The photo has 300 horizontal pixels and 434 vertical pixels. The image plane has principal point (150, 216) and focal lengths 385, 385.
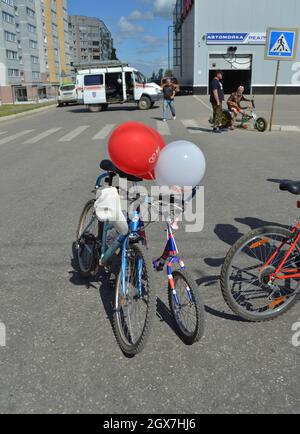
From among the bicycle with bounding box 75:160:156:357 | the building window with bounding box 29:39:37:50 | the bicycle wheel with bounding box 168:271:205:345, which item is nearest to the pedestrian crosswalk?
the bicycle with bounding box 75:160:156:357

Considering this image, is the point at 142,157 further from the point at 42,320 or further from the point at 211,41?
the point at 211,41

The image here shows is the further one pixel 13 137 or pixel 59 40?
pixel 59 40

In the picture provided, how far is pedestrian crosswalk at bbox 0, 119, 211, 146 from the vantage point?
1386 centimetres

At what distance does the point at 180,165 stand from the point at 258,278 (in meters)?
1.29

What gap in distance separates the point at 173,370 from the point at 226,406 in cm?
43

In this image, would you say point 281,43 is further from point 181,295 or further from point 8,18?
point 8,18

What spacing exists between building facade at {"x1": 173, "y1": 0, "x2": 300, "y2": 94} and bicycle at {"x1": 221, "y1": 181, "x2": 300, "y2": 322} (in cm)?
3825

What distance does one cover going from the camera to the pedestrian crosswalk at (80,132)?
13859 millimetres

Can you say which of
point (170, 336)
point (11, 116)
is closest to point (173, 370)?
point (170, 336)

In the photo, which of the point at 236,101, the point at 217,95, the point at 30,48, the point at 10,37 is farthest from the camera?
the point at 30,48

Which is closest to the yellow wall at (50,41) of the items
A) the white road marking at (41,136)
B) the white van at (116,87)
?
the white van at (116,87)

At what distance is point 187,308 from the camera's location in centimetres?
285

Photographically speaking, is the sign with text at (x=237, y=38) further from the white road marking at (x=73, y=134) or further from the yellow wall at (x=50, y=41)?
the yellow wall at (x=50, y=41)

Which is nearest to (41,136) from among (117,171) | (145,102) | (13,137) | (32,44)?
(13,137)
